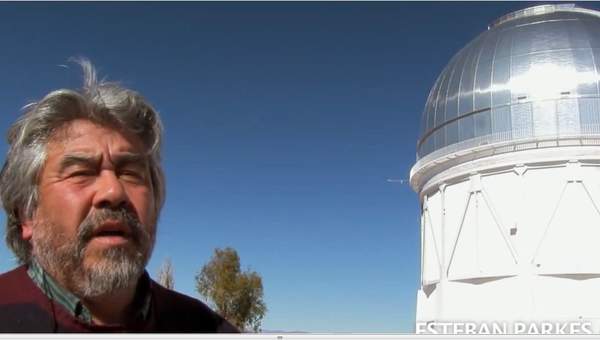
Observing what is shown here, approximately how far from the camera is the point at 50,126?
2027 millimetres

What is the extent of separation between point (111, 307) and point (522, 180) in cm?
1488

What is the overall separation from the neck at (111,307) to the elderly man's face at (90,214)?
Result: 0.07 meters

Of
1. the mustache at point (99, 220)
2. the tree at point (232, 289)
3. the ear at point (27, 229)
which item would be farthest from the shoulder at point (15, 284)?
the tree at point (232, 289)

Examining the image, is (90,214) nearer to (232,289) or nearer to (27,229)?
(27,229)

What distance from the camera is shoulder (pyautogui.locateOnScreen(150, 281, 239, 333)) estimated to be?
86.9 inches

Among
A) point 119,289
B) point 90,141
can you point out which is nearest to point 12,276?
point 119,289

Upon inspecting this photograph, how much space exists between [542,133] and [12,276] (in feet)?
50.1

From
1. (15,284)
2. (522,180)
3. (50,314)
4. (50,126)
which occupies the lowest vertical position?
(50,314)

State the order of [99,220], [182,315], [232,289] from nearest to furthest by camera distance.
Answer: [99,220]
[182,315]
[232,289]

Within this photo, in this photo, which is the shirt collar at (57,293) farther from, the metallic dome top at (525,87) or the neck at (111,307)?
the metallic dome top at (525,87)

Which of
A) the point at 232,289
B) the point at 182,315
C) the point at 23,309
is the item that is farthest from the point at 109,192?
the point at 232,289

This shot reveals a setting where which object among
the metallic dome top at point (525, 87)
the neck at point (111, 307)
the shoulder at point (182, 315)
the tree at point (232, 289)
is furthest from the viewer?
the tree at point (232, 289)

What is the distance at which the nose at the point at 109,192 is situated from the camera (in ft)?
6.16
